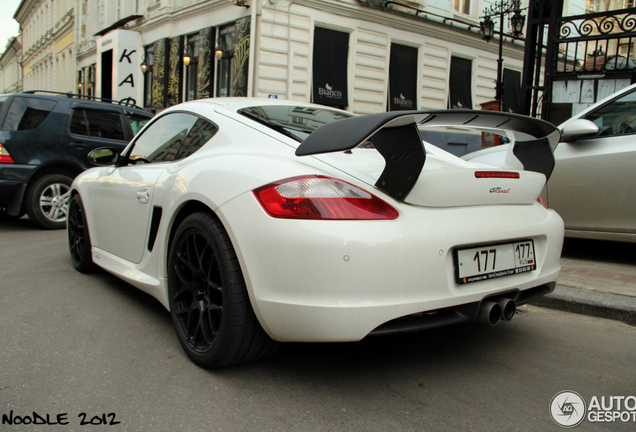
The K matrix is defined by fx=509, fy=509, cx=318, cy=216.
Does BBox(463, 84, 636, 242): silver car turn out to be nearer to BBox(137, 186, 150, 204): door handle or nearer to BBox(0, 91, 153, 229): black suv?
BBox(137, 186, 150, 204): door handle

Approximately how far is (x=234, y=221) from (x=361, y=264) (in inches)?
21.4

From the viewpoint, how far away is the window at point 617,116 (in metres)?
4.04

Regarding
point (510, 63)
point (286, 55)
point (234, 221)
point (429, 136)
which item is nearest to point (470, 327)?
point (234, 221)

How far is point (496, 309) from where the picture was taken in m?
2.10

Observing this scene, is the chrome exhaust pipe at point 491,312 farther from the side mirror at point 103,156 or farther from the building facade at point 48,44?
Result: the building facade at point 48,44

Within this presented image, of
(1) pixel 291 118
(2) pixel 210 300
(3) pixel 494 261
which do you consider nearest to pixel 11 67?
(1) pixel 291 118

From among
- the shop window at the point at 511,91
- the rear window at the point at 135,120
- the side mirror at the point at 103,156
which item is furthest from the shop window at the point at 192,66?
the side mirror at the point at 103,156

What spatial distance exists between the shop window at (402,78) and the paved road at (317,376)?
15.1 m

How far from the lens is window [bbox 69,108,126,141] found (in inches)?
273

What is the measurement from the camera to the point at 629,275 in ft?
12.6

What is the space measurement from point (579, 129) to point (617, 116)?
43 centimetres

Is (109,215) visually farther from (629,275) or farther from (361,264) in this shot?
(629,275)

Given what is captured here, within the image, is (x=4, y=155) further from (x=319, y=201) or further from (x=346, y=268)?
(x=346, y=268)

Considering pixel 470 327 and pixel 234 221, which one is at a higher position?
pixel 234 221
